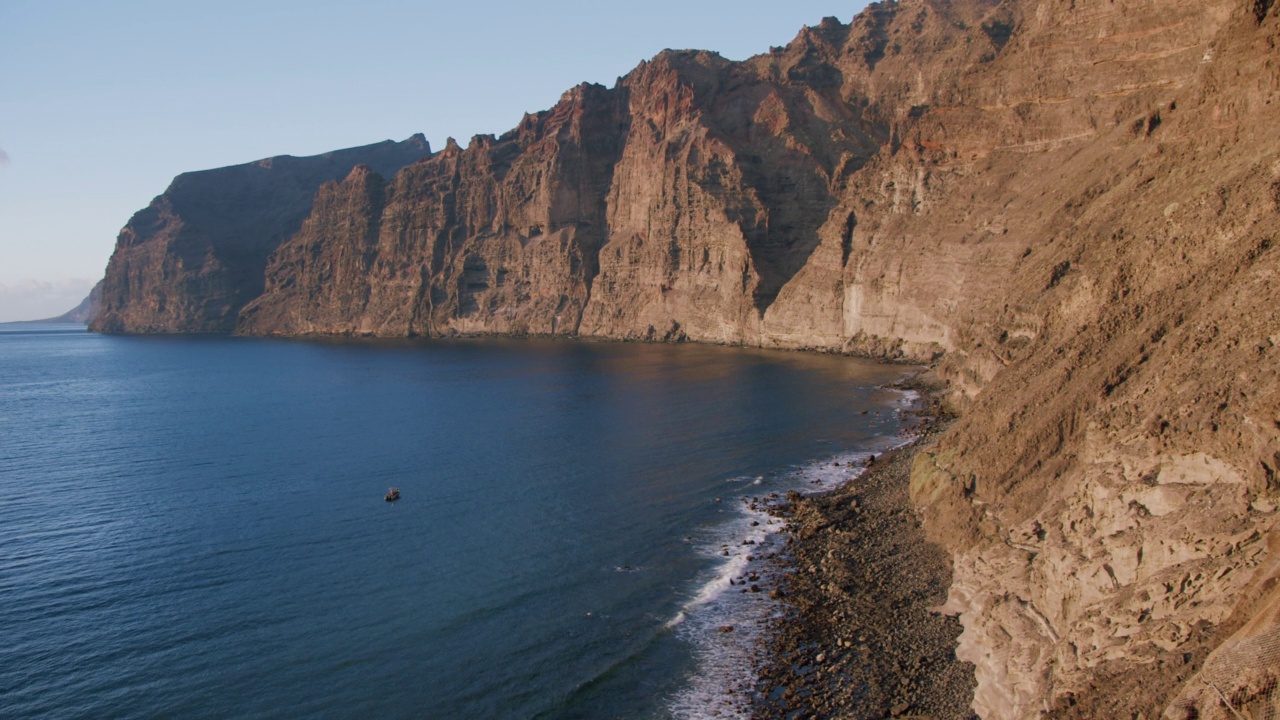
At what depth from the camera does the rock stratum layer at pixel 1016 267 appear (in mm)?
19656

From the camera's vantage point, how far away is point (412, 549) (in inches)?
1634

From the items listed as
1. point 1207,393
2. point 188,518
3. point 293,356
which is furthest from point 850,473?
point 293,356

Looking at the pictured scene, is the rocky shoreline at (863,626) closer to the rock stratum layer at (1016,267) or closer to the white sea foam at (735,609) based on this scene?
the white sea foam at (735,609)

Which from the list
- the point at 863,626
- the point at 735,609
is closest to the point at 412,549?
the point at 735,609

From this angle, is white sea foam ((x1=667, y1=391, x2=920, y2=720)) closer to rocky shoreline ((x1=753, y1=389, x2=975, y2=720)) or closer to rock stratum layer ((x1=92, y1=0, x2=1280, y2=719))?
rocky shoreline ((x1=753, y1=389, x2=975, y2=720))

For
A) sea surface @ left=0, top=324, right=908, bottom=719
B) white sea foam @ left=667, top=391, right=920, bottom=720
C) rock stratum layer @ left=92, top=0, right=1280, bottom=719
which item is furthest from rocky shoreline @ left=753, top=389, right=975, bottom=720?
sea surface @ left=0, top=324, right=908, bottom=719

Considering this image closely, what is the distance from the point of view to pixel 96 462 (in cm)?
6450

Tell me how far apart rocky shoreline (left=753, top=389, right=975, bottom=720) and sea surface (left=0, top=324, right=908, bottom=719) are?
1647mm

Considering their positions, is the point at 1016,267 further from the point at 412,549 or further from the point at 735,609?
the point at 412,549

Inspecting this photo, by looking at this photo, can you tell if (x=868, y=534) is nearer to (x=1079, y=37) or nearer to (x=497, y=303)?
(x=1079, y=37)

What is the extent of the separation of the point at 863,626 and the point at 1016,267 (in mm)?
31141

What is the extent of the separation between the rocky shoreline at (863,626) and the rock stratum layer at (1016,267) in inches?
51.5

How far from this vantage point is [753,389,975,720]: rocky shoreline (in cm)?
2520

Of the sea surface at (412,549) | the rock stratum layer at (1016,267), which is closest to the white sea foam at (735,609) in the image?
the sea surface at (412,549)
